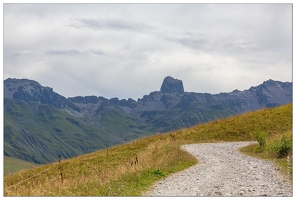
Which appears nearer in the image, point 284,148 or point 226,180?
point 226,180

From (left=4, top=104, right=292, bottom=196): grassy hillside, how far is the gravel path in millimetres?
1255

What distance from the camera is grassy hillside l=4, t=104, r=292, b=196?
20.9 metres

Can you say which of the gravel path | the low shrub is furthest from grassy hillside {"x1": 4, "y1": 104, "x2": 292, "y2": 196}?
the gravel path

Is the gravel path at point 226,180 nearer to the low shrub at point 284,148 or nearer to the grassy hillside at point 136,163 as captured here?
the grassy hillside at point 136,163

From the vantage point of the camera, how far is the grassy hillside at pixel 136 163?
20859 mm

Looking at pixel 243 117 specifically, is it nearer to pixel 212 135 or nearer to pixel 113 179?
pixel 212 135

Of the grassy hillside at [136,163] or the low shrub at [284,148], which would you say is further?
the low shrub at [284,148]

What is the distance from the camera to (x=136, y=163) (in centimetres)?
3111

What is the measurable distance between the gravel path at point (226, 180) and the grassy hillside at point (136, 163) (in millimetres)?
1255

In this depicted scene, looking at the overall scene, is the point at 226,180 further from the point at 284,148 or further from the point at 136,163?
the point at 284,148

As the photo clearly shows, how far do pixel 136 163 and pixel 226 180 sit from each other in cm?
1021

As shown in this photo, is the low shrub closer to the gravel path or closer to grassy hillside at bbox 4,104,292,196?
grassy hillside at bbox 4,104,292,196

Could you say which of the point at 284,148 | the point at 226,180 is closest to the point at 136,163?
the point at 226,180

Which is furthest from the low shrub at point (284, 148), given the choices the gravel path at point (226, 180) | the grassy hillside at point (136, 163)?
the gravel path at point (226, 180)
